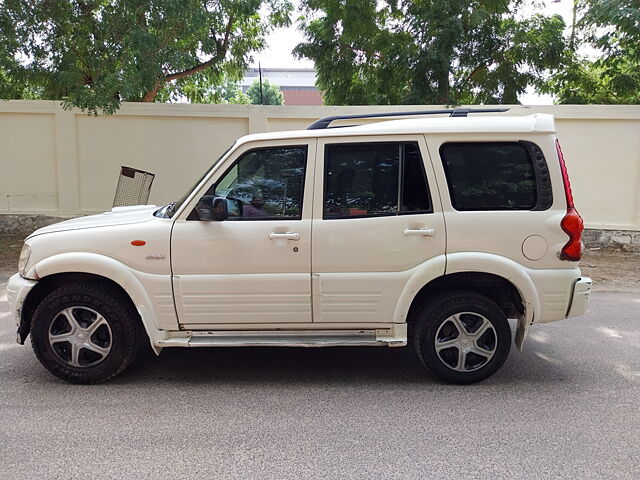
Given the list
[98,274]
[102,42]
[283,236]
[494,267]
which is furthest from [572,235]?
[102,42]

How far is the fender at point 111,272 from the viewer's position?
4.21m

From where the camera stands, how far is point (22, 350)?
523 cm

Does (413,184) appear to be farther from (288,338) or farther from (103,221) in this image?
(103,221)

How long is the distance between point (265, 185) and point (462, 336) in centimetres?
193

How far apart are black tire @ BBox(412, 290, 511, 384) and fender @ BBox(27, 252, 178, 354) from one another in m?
1.97

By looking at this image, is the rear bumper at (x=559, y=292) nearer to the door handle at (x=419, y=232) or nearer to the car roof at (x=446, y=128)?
the door handle at (x=419, y=232)

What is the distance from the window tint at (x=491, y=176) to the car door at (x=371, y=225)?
0.62 ft

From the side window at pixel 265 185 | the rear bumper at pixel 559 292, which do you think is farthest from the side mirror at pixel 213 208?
the rear bumper at pixel 559 292

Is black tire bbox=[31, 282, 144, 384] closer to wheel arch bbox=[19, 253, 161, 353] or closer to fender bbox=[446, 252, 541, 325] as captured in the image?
wheel arch bbox=[19, 253, 161, 353]

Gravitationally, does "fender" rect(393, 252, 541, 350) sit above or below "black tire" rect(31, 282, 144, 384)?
above

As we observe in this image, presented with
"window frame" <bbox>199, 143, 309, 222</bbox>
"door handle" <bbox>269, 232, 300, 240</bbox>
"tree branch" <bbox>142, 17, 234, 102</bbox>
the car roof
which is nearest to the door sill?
"door handle" <bbox>269, 232, 300, 240</bbox>

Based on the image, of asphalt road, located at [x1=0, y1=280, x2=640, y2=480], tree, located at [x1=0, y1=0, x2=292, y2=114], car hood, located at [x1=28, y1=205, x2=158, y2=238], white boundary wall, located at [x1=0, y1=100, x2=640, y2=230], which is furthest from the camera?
white boundary wall, located at [x1=0, y1=100, x2=640, y2=230]

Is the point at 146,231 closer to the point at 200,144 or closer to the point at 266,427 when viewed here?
the point at 266,427

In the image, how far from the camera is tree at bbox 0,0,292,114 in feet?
28.0
